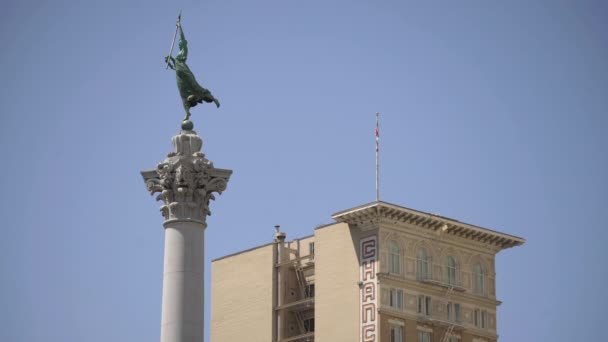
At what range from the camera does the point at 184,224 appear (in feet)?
214

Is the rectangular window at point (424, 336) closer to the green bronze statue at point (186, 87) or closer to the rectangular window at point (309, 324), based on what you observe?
the rectangular window at point (309, 324)

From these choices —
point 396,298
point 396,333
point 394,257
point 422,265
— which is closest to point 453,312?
point 422,265

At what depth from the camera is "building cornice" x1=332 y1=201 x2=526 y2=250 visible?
141375 mm

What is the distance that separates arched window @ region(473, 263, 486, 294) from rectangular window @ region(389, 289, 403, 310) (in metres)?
10.4

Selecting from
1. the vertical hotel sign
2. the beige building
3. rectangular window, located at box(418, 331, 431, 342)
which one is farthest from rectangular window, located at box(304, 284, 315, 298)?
rectangular window, located at box(418, 331, 431, 342)

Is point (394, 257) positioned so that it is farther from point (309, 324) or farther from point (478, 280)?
point (309, 324)

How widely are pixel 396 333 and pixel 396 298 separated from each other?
288cm

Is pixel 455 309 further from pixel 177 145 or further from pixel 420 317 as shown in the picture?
pixel 177 145

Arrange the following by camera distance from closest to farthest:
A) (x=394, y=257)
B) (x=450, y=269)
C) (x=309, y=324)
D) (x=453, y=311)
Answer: (x=394, y=257) → (x=450, y=269) → (x=453, y=311) → (x=309, y=324)

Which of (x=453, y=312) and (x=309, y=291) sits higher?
(x=309, y=291)

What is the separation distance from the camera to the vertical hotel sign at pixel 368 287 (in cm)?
14100

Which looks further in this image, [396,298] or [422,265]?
[422,265]

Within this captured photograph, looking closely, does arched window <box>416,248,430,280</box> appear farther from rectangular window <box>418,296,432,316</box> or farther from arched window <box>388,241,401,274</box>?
arched window <box>388,241,401,274</box>

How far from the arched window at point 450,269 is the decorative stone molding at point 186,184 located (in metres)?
83.1
